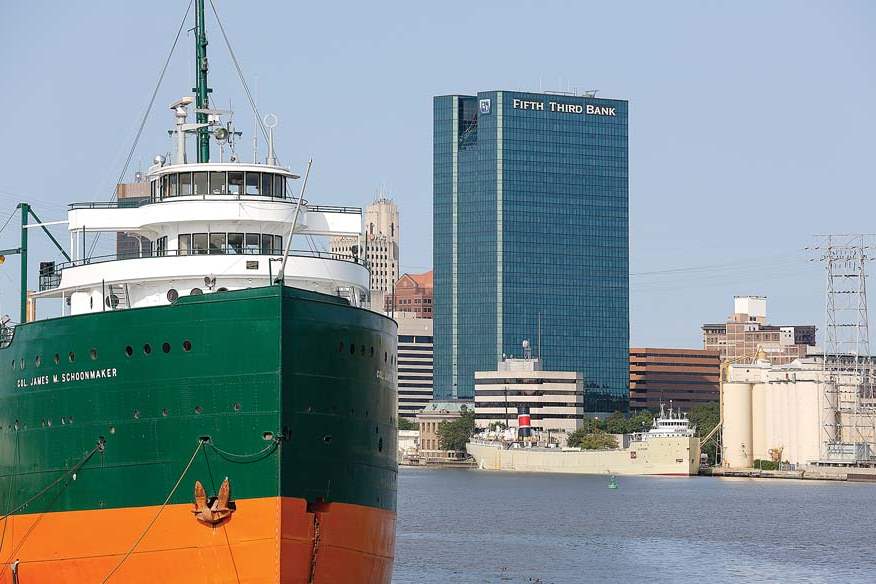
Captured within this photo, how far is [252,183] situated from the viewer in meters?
39.3

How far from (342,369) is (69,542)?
24.5 ft

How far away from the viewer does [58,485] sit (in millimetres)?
36406

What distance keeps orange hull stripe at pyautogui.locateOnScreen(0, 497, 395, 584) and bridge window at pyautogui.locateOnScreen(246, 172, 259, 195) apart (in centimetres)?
851

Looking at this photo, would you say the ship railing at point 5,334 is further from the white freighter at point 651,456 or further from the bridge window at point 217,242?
the white freighter at point 651,456

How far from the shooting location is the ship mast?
143 feet

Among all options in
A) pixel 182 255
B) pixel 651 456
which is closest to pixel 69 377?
pixel 182 255

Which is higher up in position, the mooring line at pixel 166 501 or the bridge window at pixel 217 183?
the bridge window at pixel 217 183

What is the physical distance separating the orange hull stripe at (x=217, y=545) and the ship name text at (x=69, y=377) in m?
2.99

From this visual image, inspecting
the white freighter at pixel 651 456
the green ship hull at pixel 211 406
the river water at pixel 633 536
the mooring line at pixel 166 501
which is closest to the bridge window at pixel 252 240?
the green ship hull at pixel 211 406

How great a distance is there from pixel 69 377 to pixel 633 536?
44914 millimetres

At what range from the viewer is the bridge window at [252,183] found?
129 ft

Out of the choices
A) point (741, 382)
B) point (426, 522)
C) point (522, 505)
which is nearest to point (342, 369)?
point (426, 522)

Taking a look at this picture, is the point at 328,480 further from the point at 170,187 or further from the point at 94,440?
the point at 170,187

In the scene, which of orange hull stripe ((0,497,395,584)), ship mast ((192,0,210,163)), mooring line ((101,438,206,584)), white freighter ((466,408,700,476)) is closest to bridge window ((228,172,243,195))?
ship mast ((192,0,210,163))
